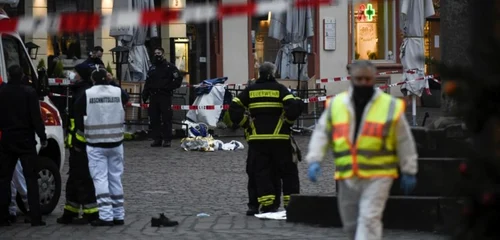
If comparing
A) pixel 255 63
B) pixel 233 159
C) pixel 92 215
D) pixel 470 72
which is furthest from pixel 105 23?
pixel 255 63

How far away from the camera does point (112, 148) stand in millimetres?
11992

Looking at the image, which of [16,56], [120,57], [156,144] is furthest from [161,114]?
[16,56]

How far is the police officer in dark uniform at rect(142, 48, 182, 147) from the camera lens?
72.9 ft

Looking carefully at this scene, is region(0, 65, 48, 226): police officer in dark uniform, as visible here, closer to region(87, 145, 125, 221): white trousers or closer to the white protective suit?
region(87, 145, 125, 221): white trousers

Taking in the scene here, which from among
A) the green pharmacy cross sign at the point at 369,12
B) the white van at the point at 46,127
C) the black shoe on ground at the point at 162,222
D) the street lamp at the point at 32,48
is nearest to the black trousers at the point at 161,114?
the street lamp at the point at 32,48

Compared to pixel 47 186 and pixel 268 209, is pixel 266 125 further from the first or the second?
pixel 47 186

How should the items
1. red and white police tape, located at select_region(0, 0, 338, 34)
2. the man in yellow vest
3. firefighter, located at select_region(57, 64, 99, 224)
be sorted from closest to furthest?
1. red and white police tape, located at select_region(0, 0, 338, 34)
2. the man in yellow vest
3. firefighter, located at select_region(57, 64, 99, 224)

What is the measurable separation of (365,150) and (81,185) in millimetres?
4662

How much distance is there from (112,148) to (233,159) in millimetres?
7906

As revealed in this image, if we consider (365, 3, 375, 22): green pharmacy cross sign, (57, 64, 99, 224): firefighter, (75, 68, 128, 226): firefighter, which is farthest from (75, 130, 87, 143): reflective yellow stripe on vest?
(365, 3, 375, 22): green pharmacy cross sign

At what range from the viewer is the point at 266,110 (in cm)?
1281

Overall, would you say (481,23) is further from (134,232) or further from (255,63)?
(255,63)

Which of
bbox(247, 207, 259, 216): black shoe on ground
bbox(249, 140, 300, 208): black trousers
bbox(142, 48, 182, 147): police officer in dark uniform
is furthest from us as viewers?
bbox(142, 48, 182, 147): police officer in dark uniform

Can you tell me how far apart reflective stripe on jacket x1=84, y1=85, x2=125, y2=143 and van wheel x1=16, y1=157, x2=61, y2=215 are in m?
1.16
